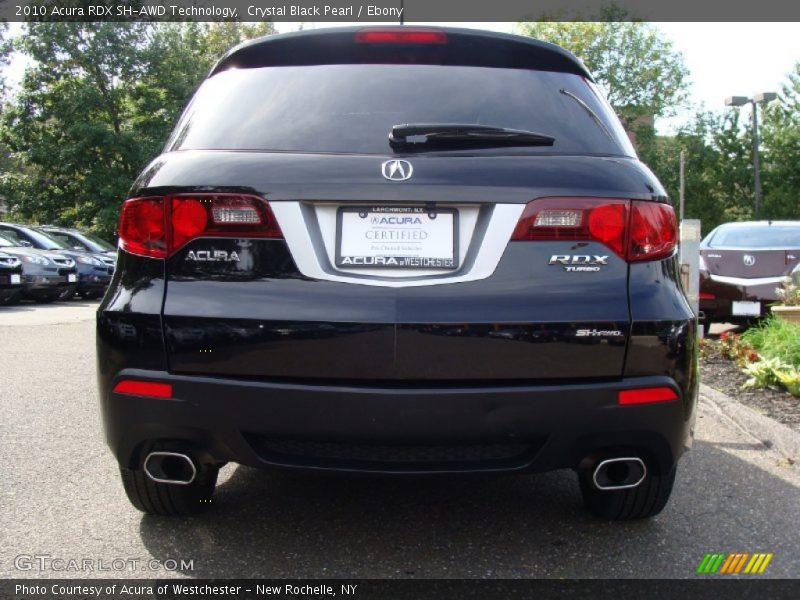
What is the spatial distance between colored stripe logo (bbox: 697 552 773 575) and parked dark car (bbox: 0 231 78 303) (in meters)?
16.2

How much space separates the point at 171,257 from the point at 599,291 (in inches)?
52.8

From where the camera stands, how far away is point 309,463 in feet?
8.54

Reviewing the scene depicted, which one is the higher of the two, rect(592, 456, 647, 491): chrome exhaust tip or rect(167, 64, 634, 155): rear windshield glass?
rect(167, 64, 634, 155): rear windshield glass

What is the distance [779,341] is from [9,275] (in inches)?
561

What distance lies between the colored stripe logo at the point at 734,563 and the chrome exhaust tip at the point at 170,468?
181 cm

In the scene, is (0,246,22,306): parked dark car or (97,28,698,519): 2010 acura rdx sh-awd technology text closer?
(97,28,698,519): 2010 acura rdx sh-awd technology text

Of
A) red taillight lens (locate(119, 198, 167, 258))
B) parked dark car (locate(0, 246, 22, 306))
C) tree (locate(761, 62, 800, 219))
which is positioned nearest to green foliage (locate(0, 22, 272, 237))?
parked dark car (locate(0, 246, 22, 306))

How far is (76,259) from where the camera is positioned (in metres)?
19.6

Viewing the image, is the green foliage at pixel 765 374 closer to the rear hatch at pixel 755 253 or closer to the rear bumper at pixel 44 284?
the rear hatch at pixel 755 253

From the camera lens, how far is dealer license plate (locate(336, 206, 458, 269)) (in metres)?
2.54

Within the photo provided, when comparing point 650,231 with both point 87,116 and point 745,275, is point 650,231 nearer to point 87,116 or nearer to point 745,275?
point 745,275

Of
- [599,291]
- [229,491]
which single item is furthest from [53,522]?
[599,291]

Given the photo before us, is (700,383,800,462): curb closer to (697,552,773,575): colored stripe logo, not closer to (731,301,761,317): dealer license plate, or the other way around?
(697,552,773,575): colored stripe logo

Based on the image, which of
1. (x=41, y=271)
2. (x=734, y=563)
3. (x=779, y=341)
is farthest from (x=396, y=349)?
(x=41, y=271)
